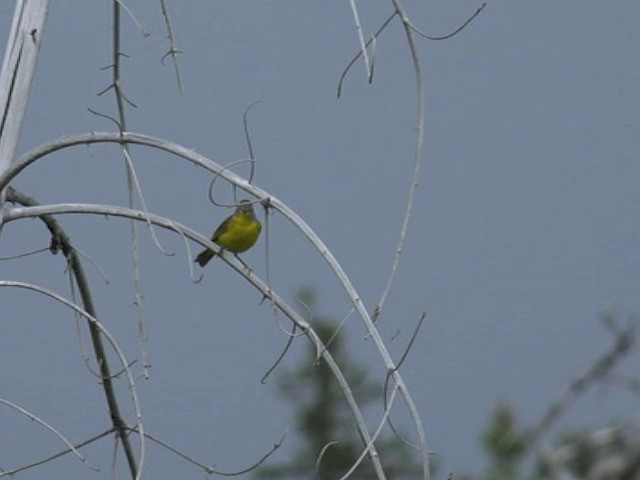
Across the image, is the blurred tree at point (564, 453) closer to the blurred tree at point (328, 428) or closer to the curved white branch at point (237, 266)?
the curved white branch at point (237, 266)

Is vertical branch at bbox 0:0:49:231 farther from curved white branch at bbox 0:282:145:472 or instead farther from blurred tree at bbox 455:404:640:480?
blurred tree at bbox 455:404:640:480

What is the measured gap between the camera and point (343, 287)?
294 centimetres

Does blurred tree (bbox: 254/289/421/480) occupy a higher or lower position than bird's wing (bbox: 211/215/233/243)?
lower

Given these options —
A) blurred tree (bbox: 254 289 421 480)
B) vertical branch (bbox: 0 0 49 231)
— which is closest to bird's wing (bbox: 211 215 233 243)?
vertical branch (bbox: 0 0 49 231)

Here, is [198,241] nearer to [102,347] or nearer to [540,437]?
[102,347]

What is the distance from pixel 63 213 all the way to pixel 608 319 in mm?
2809

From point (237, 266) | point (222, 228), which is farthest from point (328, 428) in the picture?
point (237, 266)

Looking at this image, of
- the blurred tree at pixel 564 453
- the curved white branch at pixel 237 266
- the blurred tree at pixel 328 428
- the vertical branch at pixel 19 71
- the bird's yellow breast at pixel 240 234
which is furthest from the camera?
the blurred tree at pixel 328 428

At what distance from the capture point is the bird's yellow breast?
228 inches

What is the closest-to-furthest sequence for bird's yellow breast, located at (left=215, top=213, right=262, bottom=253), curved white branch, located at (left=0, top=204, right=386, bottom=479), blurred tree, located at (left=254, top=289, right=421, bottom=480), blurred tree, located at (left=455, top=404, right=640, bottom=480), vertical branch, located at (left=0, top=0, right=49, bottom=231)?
blurred tree, located at (left=455, top=404, right=640, bottom=480), curved white branch, located at (left=0, top=204, right=386, bottom=479), vertical branch, located at (left=0, top=0, right=49, bottom=231), bird's yellow breast, located at (left=215, top=213, right=262, bottom=253), blurred tree, located at (left=254, top=289, right=421, bottom=480)

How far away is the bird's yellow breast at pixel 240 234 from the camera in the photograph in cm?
579

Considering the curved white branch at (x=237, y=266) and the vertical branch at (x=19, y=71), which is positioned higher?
the vertical branch at (x=19, y=71)

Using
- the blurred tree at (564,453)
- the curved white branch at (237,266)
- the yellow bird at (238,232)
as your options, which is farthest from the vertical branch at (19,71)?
the blurred tree at (564,453)

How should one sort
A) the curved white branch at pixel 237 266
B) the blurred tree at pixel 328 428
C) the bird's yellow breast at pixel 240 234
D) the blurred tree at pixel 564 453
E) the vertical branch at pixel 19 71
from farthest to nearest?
the blurred tree at pixel 328 428 < the bird's yellow breast at pixel 240 234 < the vertical branch at pixel 19 71 < the curved white branch at pixel 237 266 < the blurred tree at pixel 564 453
